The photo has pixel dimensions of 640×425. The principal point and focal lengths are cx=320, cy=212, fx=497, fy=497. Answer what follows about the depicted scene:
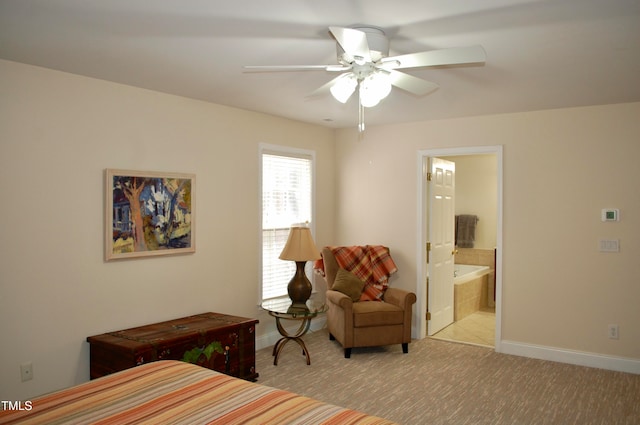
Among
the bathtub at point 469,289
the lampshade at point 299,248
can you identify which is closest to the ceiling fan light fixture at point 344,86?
the lampshade at point 299,248

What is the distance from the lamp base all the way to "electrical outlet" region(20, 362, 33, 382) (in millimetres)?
2143

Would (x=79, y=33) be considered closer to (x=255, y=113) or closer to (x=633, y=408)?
(x=255, y=113)

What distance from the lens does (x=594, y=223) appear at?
4543 millimetres

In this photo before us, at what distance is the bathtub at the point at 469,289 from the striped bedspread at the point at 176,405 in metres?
4.52

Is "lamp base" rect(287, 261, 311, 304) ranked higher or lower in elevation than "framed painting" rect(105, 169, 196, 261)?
lower

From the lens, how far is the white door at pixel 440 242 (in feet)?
18.2

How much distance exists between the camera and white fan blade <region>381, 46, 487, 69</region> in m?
2.31

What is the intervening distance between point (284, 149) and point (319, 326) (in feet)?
6.88

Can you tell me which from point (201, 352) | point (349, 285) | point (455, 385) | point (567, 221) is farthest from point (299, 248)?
point (567, 221)

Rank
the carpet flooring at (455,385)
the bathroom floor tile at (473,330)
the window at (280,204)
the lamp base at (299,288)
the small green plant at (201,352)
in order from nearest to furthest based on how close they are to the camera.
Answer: the carpet flooring at (455,385), the small green plant at (201,352), the lamp base at (299,288), the window at (280,204), the bathroom floor tile at (473,330)

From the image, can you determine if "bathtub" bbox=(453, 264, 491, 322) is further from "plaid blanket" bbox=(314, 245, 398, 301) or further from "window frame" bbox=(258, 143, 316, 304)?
"window frame" bbox=(258, 143, 316, 304)

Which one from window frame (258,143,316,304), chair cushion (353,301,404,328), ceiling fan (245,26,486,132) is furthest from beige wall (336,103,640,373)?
ceiling fan (245,26,486,132)

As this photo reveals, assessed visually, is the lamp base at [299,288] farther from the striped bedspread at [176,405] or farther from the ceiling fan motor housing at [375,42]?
the ceiling fan motor housing at [375,42]

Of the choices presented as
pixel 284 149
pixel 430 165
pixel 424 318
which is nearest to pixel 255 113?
pixel 284 149
